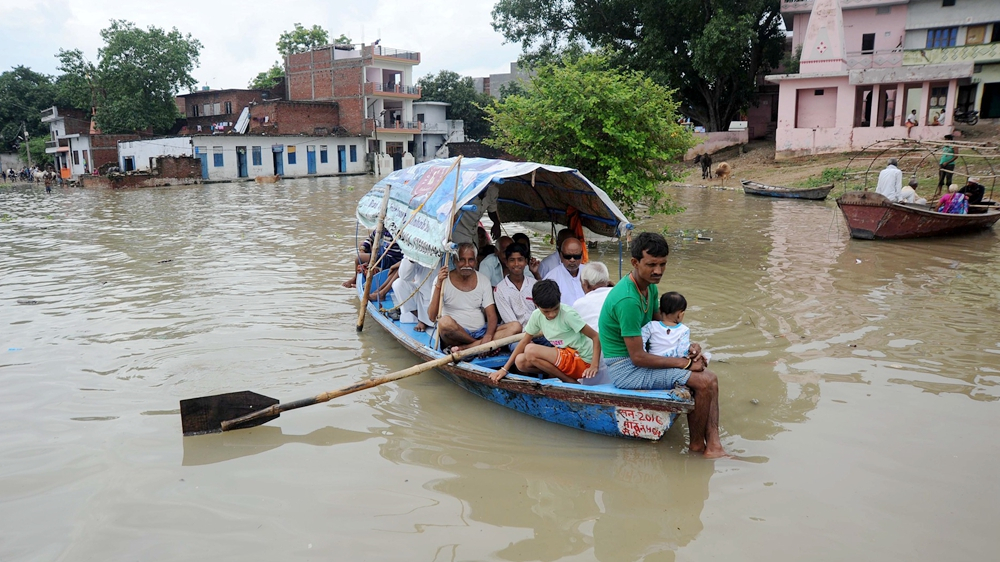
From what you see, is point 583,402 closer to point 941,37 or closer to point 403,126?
point 941,37

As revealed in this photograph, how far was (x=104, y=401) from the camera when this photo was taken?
5965 mm

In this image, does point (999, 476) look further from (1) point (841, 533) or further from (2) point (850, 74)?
(2) point (850, 74)

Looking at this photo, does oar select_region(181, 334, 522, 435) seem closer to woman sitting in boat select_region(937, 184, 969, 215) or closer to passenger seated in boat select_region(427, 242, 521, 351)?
passenger seated in boat select_region(427, 242, 521, 351)

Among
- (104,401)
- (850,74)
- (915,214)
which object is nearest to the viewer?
(104,401)

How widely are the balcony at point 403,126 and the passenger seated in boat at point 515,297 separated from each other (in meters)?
43.8

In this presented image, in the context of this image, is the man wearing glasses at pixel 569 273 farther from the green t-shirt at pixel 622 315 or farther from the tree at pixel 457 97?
the tree at pixel 457 97

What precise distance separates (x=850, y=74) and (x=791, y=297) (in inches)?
805

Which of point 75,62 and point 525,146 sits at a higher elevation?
point 75,62

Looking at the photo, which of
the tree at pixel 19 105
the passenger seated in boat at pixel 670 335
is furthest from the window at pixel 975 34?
the tree at pixel 19 105

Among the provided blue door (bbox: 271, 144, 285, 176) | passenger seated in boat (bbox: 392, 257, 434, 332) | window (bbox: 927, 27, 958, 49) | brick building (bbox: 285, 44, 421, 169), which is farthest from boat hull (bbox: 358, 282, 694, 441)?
brick building (bbox: 285, 44, 421, 169)

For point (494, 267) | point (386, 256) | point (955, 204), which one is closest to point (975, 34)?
point (955, 204)

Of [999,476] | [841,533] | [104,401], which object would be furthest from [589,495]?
[104,401]

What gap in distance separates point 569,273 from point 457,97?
162 ft

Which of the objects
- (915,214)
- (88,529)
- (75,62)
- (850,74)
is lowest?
(88,529)
